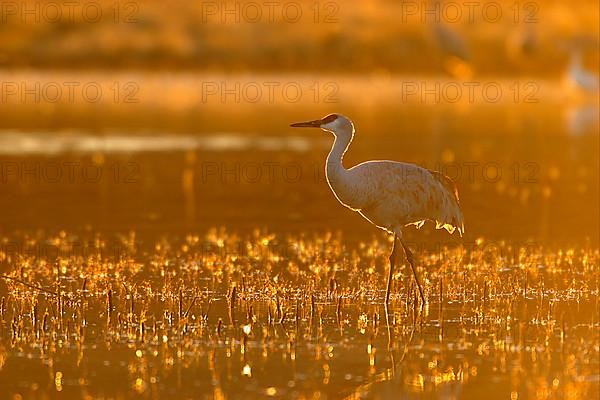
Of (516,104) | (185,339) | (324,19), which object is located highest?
(324,19)

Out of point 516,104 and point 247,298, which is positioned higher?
point 516,104

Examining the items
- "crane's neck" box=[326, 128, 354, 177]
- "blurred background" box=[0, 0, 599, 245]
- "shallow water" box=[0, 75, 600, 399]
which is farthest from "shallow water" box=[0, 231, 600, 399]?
"blurred background" box=[0, 0, 599, 245]

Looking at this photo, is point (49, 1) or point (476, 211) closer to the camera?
point (476, 211)

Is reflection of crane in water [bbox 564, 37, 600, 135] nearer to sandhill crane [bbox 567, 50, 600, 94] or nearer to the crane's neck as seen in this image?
sandhill crane [bbox 567, 50, 600, 94]

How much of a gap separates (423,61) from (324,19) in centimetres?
651

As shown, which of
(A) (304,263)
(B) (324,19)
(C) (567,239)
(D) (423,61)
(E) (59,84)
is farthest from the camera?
(B) (324,19)

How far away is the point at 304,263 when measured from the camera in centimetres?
1267

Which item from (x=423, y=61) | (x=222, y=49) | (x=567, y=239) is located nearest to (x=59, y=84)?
(x=222, y=49)

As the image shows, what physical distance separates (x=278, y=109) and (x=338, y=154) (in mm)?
25763

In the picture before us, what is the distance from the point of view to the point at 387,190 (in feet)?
36.8

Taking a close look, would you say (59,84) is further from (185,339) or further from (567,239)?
(185,339)

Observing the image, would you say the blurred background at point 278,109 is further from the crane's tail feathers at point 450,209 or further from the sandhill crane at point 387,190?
the sandhill crane at point 387,190

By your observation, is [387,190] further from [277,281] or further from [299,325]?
[299,325]

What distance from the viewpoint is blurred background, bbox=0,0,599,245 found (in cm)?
1717
